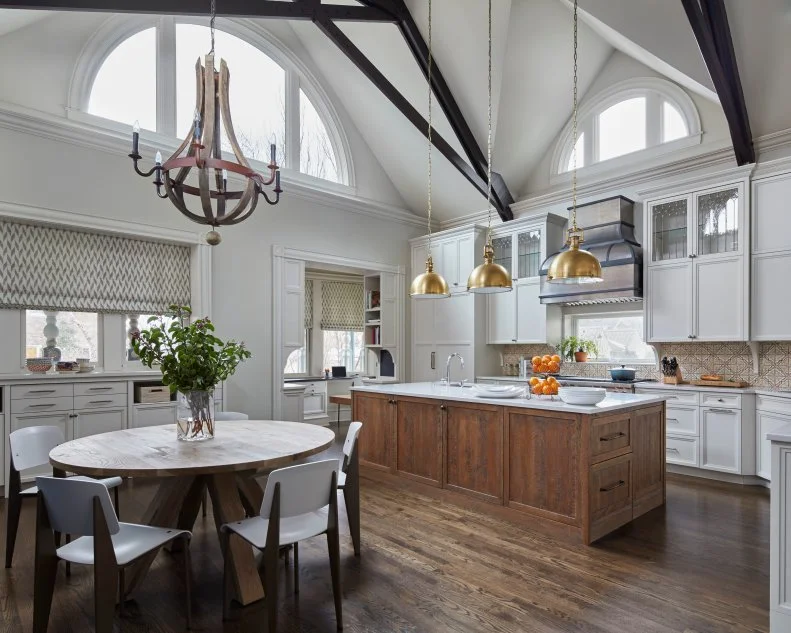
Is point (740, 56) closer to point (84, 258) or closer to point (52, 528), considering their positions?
point (52, 528)

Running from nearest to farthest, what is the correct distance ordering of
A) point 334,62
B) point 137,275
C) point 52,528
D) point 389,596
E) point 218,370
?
point 52,528
point 389,596
point 218,370
point 137,275
point 334,62

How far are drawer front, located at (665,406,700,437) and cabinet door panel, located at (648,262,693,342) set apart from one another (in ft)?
2.28

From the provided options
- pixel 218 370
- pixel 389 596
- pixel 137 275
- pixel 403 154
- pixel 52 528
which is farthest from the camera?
pixel 403 154

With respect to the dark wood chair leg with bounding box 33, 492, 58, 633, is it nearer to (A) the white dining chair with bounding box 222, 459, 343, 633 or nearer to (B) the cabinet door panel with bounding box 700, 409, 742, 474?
(A) the white dining chair with bounding box 222, 459, 343, 633

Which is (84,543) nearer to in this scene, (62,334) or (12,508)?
(12,508)

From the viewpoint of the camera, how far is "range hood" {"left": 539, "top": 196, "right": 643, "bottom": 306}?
530 centimetres

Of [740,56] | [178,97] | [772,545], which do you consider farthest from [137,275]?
[740,56]

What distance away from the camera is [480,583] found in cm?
261

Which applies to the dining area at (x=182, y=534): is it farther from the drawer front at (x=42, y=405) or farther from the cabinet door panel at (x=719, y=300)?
the cabinet door panel at (x=719, y=300)

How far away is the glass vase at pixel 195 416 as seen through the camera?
271cm

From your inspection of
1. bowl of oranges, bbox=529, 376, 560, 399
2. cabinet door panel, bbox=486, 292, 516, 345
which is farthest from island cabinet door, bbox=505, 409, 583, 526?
cabinet door panel, bbox=486, 292, 516, 345

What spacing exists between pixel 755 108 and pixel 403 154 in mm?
3902

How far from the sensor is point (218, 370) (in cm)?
272

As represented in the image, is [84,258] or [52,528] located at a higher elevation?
[84,258]
